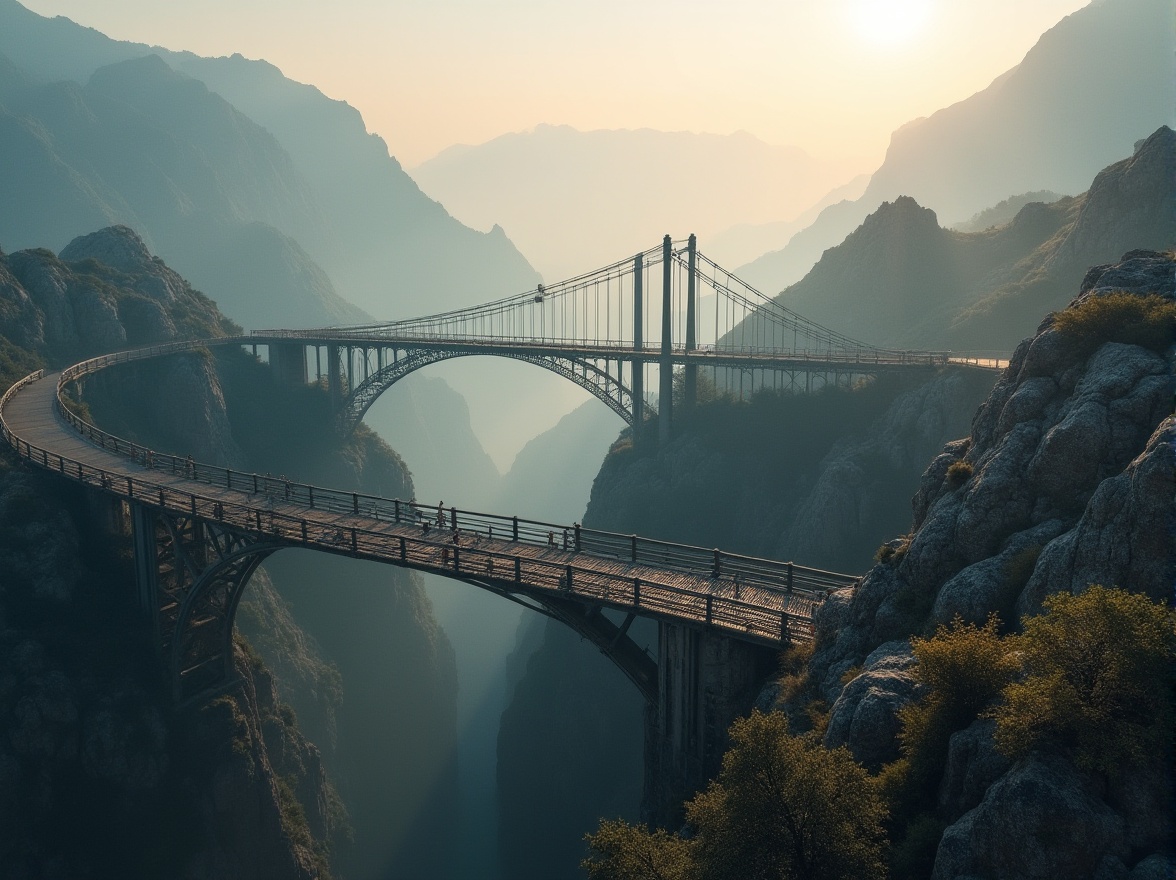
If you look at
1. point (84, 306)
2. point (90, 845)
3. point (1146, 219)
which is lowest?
point (90, 845)

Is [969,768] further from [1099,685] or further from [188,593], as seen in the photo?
[188,593]

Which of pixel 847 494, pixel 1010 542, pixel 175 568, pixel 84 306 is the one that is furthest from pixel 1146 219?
pixel 84 306

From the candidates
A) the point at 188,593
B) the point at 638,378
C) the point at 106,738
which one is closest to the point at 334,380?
the point at 638,378

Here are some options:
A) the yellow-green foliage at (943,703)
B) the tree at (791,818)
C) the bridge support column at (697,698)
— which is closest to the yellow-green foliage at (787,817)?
the tree at (791,818)

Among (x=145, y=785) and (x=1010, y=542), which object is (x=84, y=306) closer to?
(x=145, y=785)

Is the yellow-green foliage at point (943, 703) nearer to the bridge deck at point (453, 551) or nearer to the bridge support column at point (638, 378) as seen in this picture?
the bridge deck at point (453, 551)
